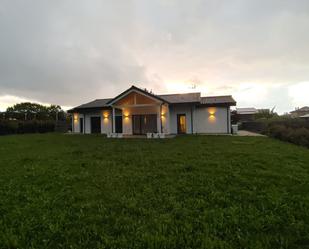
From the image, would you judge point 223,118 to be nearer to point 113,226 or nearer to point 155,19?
point 155,19

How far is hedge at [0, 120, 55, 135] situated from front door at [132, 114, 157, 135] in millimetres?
15310

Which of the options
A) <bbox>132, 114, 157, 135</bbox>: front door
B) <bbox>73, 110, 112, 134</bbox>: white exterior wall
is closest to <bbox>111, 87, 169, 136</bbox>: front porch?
<bbox>132, 114, 157, 135</bbox>: front door

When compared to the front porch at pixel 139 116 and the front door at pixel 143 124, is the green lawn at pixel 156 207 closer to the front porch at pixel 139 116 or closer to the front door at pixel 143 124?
the front porch at pixel 139 116

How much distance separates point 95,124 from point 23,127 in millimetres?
10356

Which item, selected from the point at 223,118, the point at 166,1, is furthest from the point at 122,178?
the point at 223,118

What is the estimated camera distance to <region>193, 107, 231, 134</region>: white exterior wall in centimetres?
2006

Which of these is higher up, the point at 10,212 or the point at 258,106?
the point at 258,106

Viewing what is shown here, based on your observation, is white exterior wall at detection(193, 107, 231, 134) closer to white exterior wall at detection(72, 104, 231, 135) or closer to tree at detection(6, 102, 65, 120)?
white exterior wall at detection(72, 104, 231, 135)

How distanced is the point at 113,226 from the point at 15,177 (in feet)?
12.2

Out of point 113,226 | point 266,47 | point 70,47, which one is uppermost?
point 70,47

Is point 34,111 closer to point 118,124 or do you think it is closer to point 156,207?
point 118,124

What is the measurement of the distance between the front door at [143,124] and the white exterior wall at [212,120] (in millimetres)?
4013

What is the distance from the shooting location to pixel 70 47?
1535cm

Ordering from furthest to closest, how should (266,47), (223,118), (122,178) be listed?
(223,118)
(266,47)
(122,178)
